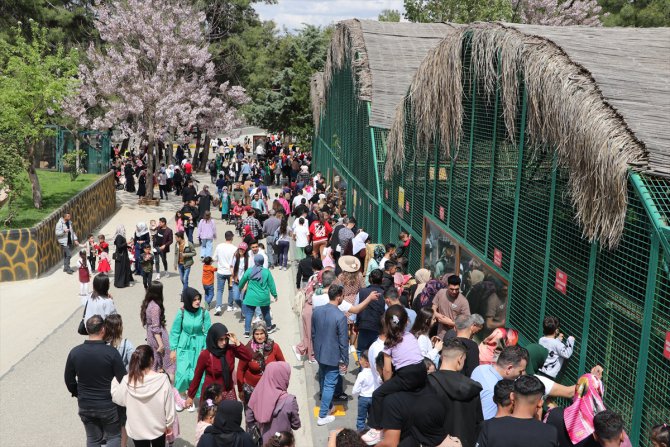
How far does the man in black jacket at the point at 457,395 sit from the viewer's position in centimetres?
541

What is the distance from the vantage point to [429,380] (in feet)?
18.1

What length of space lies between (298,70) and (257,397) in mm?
33520

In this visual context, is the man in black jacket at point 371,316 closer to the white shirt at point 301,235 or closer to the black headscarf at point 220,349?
the black headscarf at point 220,349

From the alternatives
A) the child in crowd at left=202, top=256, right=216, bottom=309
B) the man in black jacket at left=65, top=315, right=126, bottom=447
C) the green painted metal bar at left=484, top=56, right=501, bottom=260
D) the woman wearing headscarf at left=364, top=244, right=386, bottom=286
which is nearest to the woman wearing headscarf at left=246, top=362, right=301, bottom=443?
the man in black jacket at left=65, top=315, right=126, bottom=447

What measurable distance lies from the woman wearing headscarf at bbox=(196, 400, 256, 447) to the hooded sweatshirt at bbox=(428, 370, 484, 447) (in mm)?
1497

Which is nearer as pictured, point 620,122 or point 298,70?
point 620,122

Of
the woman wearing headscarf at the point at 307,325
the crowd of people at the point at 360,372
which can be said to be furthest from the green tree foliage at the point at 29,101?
the woman wearing headscarf at the point at 307,325

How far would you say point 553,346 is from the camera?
6.66 m

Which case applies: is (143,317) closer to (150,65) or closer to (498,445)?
(498,445)

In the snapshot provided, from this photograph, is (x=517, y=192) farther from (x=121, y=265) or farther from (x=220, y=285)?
(x=121, y=265)

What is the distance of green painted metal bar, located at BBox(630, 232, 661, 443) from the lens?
5.22 metres

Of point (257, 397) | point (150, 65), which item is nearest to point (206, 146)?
point (150, 65)

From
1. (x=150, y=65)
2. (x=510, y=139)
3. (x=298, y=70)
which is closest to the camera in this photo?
(x=510, y=139)

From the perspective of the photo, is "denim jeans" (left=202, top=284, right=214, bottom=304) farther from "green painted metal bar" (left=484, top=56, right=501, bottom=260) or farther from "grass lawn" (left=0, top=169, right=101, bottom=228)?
→ "grass lawn" (left=0, top=169, right=101, bottom=228)
